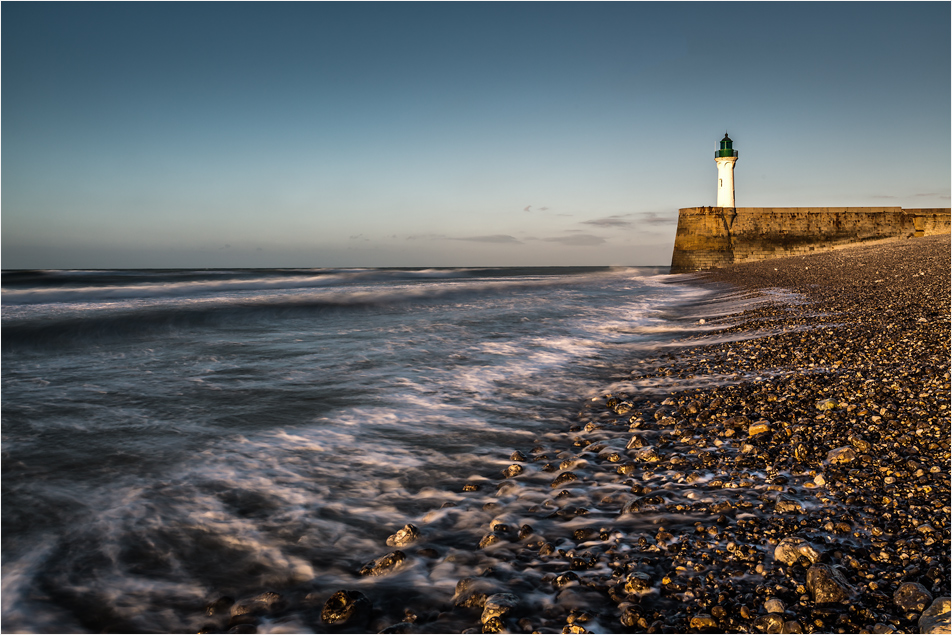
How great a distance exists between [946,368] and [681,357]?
2431 mm

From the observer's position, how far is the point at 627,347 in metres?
7.36

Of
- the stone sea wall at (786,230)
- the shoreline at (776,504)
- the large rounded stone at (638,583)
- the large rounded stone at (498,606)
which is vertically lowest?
the large rounded stone at (498,606)

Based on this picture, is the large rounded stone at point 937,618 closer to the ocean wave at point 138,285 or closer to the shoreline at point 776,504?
the shoreline at point 776,504

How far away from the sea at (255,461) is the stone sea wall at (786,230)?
76.3ft

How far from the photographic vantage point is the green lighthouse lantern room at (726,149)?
32469 mm

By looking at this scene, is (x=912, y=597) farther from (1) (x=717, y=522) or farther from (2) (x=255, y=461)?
(2) (x=255, y=461)

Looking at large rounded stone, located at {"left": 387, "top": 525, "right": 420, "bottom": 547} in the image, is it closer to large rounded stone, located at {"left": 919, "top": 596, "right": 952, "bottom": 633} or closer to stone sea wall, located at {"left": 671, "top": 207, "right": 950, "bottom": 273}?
large rounded stone, located at {"left": 919, "top": 596, "right": 952, "bottom": 633}

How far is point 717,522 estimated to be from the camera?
87.2 inches

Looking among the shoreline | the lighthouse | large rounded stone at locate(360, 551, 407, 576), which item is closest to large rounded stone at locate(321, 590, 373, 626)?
large rounded stone at locate(360, 551, 407, 576)

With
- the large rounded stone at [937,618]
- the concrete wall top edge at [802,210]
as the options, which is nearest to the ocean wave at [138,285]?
the concrete wall top edge at [802,210]

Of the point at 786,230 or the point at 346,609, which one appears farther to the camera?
the point at 786,230

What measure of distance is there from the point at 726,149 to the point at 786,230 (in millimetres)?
7085

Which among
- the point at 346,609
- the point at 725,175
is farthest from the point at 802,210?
the point at 346,609

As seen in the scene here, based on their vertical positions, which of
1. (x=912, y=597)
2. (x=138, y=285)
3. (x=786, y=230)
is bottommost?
(x=912, y=597)
